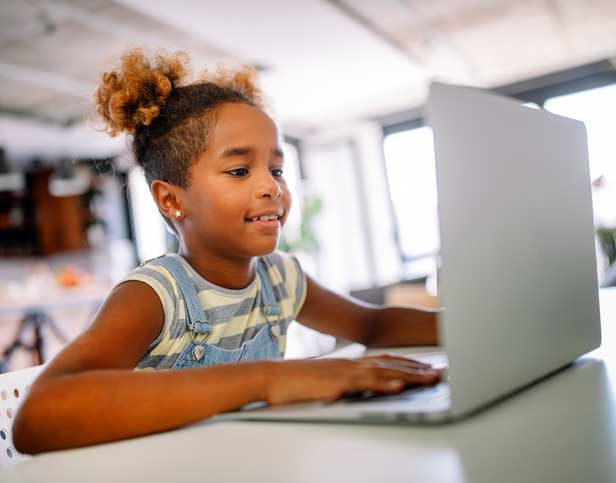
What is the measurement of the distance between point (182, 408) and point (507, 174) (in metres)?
0.37

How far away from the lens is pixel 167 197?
1.08m

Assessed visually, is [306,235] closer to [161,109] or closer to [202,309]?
[161,109]

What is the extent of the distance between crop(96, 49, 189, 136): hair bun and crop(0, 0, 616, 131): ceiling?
277cm

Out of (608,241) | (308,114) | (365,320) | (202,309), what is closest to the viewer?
(202,309)

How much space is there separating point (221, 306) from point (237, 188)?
0.64ft

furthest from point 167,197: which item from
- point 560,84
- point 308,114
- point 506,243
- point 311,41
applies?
point 560,84

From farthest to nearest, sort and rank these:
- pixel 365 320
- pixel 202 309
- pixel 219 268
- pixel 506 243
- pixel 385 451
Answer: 1. pixel 365 320
2. pixel 219 268
3. pixel 202 309
4. pixel 506 243
5. pixel 385 451

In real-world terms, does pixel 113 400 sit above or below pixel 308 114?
below

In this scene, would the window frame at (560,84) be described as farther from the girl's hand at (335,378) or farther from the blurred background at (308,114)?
the girl's hand at (335,378)

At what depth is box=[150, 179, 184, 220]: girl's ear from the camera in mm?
1064

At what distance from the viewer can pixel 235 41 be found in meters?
4.64

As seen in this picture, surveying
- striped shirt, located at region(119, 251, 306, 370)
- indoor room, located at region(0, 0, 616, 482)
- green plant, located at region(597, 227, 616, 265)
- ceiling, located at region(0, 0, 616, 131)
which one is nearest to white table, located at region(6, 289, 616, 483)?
indoor room, located at region(0, 0, 616, 482)

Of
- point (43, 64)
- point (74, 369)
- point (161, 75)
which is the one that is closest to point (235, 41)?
point (43, 64)

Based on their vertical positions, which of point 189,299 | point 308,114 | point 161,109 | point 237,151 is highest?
point 308,114
